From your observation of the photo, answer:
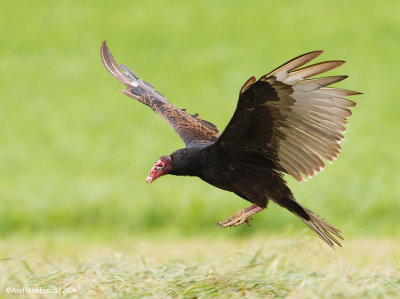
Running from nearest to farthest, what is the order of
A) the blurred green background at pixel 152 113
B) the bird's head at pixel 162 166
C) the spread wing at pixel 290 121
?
the spread wing at pixel 290 121 → the bird's head at pixel 162 166 → the blurred green background at pixel 152 113

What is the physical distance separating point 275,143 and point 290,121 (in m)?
0.17

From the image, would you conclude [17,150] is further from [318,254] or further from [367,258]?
[318,254]

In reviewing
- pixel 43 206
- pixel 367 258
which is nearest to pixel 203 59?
pixel 43 206

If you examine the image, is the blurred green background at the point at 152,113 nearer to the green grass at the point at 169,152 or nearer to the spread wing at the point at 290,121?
the green grass at the point at 169,152

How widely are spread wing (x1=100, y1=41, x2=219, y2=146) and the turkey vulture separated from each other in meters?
0.41

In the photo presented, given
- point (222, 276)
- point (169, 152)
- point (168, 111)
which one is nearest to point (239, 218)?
point (222, 276)

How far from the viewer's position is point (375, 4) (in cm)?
1702

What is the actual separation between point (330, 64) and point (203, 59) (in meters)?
11.3

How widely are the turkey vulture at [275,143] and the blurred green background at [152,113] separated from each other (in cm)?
389

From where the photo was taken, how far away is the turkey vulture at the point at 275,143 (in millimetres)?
4078

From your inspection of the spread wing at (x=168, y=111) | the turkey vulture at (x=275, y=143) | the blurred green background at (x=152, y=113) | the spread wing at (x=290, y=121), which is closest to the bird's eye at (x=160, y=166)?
the turkey vulture at (x=275, y=143)

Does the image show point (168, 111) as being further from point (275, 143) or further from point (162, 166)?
point (275, 143)

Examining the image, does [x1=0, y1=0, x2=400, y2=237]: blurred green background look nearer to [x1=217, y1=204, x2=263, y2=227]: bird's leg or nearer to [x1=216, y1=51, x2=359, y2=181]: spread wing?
[x1=217, y1=204, x2=263, y2=227]: bird's leg

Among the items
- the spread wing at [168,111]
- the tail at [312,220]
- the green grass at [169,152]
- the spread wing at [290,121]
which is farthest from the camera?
the spread wing at [168,111]
